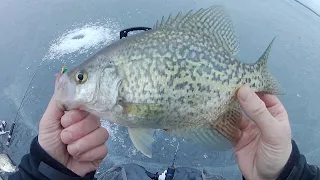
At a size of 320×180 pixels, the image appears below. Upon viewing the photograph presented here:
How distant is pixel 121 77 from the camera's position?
163 cm

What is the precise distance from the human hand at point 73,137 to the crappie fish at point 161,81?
13 cm

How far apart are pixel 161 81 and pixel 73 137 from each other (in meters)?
0.57

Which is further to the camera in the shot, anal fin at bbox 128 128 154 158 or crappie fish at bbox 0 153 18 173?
crappie fish at bbox 0 153 18 173

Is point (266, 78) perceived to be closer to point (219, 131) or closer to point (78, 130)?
point (219, 131)

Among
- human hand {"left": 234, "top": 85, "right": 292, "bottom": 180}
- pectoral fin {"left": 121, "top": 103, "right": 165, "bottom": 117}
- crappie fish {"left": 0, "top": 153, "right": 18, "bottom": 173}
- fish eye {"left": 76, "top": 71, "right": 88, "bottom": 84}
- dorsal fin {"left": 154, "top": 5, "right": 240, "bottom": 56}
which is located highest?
dorsal fin {"left": 154, "top": 5, "right": 240, "bottom": 56}

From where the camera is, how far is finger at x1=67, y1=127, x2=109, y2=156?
179 cm

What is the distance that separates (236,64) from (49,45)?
3.99 metres

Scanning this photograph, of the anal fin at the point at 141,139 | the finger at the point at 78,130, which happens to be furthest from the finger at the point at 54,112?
the anal fin at the point at 141,139

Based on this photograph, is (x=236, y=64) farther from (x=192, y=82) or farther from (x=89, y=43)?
(x=89, y=43)

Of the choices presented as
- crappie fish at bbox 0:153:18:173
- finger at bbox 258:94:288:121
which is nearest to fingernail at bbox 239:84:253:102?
finger at bbox 258:94:288:121

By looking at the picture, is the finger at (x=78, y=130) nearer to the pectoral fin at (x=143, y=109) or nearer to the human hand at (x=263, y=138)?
the pectoral fin at (x=143, y=109)

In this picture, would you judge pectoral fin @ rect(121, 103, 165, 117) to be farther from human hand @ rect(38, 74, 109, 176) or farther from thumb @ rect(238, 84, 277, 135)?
thumb @ rect(238, 84, 277, 135)

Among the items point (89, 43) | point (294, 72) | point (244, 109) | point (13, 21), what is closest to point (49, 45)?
point (89, 43)

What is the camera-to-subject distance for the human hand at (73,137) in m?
1.78
